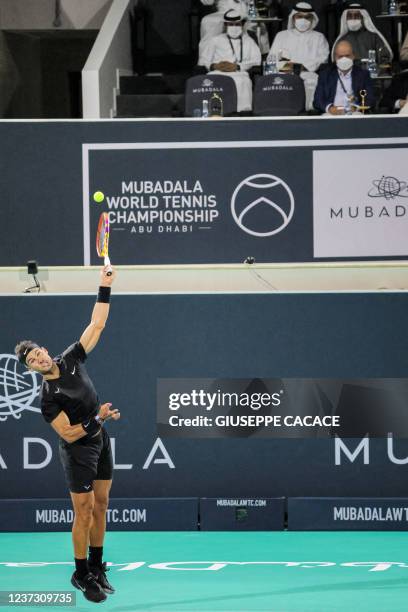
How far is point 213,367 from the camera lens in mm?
9312

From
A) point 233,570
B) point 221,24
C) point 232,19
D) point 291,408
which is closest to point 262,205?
point 291,408

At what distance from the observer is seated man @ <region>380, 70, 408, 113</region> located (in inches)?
552

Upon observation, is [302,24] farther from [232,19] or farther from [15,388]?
[15,388]

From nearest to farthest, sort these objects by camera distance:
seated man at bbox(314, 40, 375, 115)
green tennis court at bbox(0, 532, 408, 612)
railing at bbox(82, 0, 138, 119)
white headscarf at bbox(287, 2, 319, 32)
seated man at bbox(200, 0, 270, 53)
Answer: green tennis court at bbox(0, 532, 408, 612) < seated man at bbox(314, 40, 375, 115) < railing at bbox(82, 0, 138, 119) < white headscarf at bbox(287, 2, 319, 32) < seated man at bbox(200, 0, 270, 53)

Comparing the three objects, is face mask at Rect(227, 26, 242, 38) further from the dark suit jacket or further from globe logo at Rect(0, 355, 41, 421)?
globe logo at Rect(0, 355, 41, 421)

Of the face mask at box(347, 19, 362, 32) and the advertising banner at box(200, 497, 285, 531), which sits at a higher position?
the face mask at box(347, 19, 362, 32)

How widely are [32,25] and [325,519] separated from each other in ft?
35.9

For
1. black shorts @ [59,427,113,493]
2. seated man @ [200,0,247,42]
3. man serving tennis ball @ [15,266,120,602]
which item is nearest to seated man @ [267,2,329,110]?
seated man @ [200,0,247,42]

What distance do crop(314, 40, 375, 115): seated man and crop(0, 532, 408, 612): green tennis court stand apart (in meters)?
6.22

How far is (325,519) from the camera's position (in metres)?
9.26

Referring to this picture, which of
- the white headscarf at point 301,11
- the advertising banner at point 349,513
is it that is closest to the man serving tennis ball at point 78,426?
the advertising banner at point 349,513

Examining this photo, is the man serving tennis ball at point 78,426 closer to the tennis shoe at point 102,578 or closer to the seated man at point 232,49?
the tennis shoe at point 102,578

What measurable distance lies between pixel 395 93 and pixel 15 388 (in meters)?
6.97

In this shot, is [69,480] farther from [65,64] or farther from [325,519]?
[65,64]
